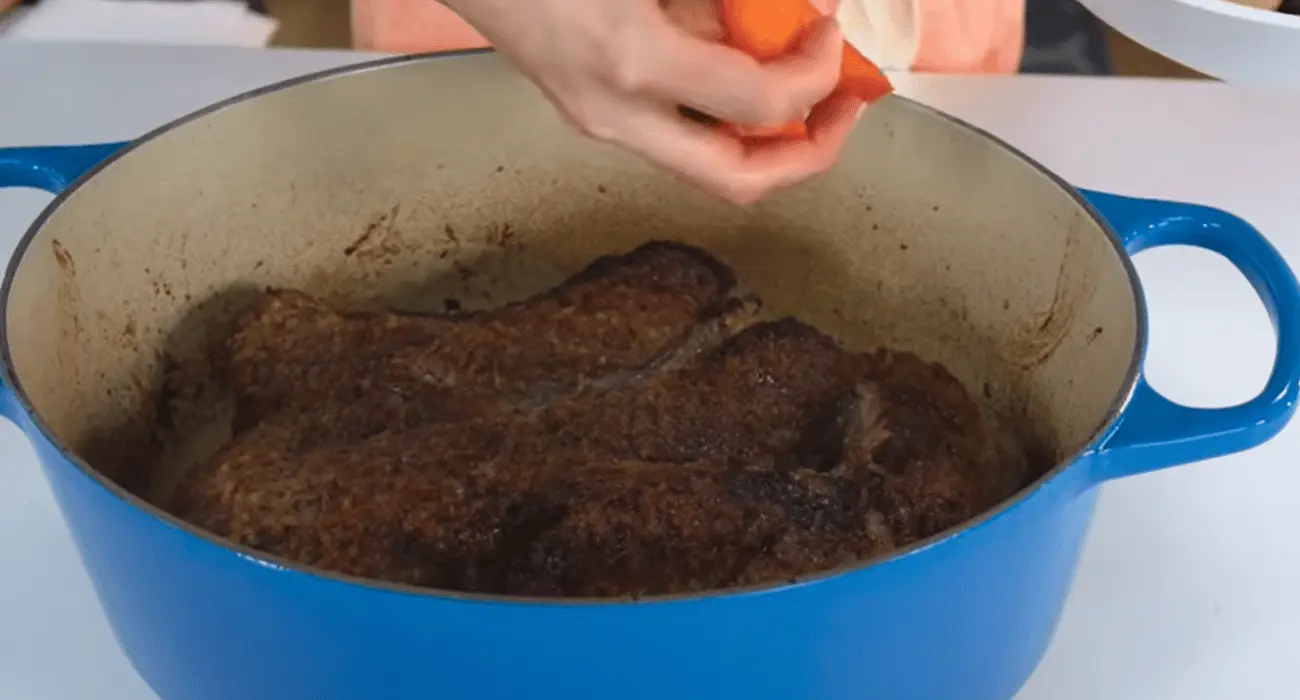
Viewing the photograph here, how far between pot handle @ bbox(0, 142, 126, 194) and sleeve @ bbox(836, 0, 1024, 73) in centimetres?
66

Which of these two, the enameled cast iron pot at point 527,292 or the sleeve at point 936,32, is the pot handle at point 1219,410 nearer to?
the enameled cast iron pot at point 527,292

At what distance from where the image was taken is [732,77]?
0.56 meters

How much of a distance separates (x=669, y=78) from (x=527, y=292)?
1.30 feet

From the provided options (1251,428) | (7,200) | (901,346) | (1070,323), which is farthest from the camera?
(7,200)

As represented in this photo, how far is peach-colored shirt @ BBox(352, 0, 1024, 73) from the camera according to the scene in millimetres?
1171

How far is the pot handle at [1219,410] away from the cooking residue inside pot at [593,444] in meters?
0.13

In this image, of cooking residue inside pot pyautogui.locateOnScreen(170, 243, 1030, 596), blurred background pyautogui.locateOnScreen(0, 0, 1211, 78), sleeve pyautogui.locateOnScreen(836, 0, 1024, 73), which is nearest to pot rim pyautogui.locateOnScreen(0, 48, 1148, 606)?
cooking residue inside pot pyautogui.locateOnScreen(170, 243, 1030, 596)

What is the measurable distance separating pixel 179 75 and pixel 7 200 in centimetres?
22

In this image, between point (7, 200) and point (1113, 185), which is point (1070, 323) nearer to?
point (1113, 185)

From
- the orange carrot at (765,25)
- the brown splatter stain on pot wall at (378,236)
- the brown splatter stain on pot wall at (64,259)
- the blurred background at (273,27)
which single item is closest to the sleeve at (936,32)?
the blurred background at (273,27)

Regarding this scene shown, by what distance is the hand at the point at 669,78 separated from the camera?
55 centimetres

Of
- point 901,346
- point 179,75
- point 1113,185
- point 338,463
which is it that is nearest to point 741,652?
point 338,463

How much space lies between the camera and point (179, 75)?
1.16 meters

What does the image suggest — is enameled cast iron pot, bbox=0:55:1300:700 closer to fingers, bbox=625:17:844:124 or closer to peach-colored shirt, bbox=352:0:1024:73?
fingers, bbox=625:17:844:124
